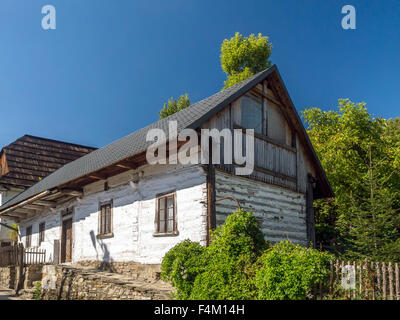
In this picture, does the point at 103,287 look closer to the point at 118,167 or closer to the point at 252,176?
the point at 118,167

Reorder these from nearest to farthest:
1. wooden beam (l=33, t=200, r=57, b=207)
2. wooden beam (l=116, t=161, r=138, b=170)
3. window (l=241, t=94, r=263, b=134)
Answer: wooden beam (l=116, t=161, r=138, b=170) < window (l=241, t=94, r=263, b=134) < wooden beam (l=33, t=200, r=57, b=207)

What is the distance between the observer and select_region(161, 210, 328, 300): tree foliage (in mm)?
7031

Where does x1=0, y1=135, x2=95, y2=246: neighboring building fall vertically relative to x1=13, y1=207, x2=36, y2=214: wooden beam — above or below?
above

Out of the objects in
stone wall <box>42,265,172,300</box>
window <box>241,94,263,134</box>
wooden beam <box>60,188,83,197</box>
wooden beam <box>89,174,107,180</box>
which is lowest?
stone wall <box>42,265,172,300</box>

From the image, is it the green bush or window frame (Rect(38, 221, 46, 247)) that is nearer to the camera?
the green bush

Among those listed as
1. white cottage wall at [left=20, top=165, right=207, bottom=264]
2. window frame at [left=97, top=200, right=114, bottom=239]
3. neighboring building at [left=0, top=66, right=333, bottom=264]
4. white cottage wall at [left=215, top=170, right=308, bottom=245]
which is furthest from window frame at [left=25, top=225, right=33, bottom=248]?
white cottage wall at [left=215, top=170, right=308, bottom=245]

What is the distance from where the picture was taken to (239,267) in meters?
7.97

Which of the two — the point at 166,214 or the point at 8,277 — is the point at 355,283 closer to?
the point at 166,214

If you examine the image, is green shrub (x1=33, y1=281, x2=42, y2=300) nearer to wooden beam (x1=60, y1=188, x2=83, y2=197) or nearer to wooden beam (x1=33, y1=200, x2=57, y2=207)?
wooden beam (x1=60, y1=188, x2=83, y2=197)

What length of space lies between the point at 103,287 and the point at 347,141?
586 inches

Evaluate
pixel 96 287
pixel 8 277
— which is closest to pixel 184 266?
pixel 96 287

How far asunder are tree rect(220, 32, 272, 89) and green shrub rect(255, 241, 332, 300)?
26.1 metres

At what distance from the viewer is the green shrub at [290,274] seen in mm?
6918

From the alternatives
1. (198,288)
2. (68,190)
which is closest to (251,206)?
(198,288)
